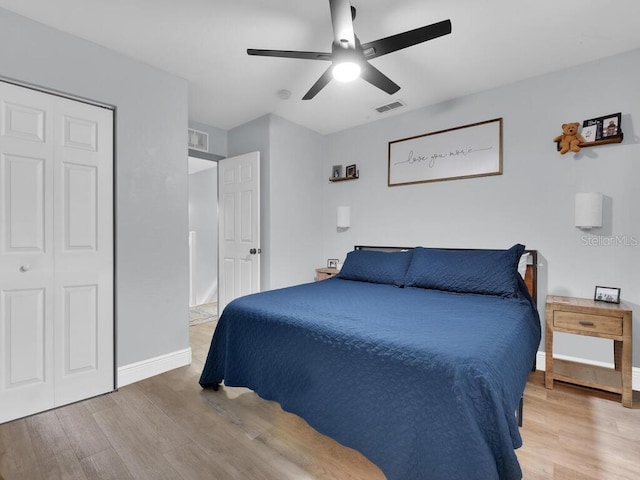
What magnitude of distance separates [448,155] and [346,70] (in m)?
1.76

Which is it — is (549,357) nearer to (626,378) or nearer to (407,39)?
(626,378)

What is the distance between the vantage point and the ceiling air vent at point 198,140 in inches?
149

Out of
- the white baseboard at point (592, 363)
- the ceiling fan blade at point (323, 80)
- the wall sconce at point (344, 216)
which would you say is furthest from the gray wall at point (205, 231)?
the white baseboard at point (592, 363)

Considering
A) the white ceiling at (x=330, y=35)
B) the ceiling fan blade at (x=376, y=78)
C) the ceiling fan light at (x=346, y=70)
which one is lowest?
the ceiling fan light at (x=346, y=70)

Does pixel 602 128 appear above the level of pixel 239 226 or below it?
above

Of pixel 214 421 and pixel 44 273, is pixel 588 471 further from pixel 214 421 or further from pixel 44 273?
pixel 44 273

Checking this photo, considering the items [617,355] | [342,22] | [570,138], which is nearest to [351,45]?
[342,22]

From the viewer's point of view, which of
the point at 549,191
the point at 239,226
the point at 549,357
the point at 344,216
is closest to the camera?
the point at 549,357

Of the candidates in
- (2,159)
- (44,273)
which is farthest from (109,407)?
(2,159)

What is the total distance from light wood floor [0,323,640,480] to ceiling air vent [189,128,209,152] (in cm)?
274

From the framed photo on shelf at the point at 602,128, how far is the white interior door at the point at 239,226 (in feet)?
10.00

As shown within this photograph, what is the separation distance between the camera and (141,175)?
99.3 inches

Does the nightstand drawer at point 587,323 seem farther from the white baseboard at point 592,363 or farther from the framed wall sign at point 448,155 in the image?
the framed wall sign at point 448,155

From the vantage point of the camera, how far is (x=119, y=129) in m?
2.40
